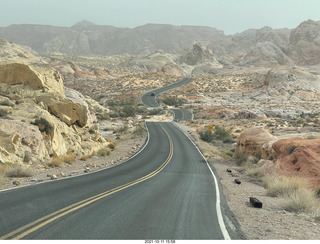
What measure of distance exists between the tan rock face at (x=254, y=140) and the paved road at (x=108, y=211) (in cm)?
1239

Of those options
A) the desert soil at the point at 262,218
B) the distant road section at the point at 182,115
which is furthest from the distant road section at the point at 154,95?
the desert soil at the point at 262,218

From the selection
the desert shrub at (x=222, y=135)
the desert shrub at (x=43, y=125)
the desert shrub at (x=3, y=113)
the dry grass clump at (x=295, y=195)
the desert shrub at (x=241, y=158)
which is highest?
the desert shrub at (x=3, y=113)

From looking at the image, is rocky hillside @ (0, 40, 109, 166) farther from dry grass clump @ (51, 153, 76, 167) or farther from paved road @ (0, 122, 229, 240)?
paved road @ (0, 122, 229, 240)

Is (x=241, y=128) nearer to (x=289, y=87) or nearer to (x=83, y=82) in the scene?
(x=289, y=87)

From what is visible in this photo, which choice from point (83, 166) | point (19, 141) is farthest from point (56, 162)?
point (19, 141)

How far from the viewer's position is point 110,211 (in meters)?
7.81

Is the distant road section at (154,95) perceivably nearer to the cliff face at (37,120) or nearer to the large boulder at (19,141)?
the cliff face at (37,120)

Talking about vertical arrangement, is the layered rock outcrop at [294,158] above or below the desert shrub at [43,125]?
below

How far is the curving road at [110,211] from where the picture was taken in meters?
6.08

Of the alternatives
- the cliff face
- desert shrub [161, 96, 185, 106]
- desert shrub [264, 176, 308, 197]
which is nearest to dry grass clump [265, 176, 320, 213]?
desert shrub [264, 176, 308, 197]

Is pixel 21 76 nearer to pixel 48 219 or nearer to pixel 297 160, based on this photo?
pixel 48 219

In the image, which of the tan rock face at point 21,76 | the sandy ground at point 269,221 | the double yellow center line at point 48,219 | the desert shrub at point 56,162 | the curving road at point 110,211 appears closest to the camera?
the double yellow center line at point 48,219

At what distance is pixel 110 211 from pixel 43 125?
1250cm

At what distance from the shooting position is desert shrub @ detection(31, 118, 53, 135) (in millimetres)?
18141
